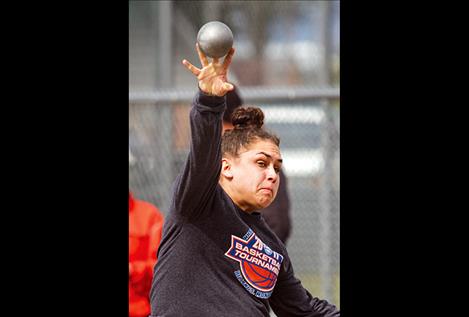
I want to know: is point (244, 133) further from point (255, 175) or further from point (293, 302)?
point (293, 302)

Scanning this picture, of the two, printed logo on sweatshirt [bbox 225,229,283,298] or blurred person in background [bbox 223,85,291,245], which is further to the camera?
blurred person in background [bbox 223,85,291,245]

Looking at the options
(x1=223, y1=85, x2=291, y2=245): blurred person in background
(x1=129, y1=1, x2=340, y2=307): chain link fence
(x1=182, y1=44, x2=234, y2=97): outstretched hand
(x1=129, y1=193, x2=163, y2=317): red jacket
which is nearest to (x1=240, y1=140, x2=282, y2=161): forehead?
(x1=182, y1=44, x2=234, y2=97): outstretched hand

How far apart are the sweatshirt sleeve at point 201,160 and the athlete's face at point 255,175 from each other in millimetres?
228

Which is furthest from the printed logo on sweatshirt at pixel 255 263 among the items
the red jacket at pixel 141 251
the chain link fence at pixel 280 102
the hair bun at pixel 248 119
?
the chain link fence at pixel 280 102

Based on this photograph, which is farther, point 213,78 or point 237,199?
point 237,199

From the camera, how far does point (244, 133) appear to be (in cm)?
330

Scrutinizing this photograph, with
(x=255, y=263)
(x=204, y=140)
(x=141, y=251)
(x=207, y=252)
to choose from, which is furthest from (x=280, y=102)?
(x=204, y=140)

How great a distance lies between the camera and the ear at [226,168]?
10.7ft

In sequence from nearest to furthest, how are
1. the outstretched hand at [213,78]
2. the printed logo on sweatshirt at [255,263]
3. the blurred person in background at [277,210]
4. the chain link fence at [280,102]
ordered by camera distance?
the outstretched hand at [213,78] < the printed logo on sweatshirt at [255,263] < the blurred person in background at [277,210] < the chain link fence at [280,102]

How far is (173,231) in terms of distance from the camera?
3.07m

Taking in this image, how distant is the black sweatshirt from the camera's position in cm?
292

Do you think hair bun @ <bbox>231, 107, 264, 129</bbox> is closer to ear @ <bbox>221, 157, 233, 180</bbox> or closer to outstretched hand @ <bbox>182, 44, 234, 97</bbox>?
ear @ <bbox>221, 157, 233, 180</bbox>

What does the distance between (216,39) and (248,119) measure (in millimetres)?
824

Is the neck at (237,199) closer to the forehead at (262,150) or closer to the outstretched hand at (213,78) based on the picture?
the forehead at (262,150)
